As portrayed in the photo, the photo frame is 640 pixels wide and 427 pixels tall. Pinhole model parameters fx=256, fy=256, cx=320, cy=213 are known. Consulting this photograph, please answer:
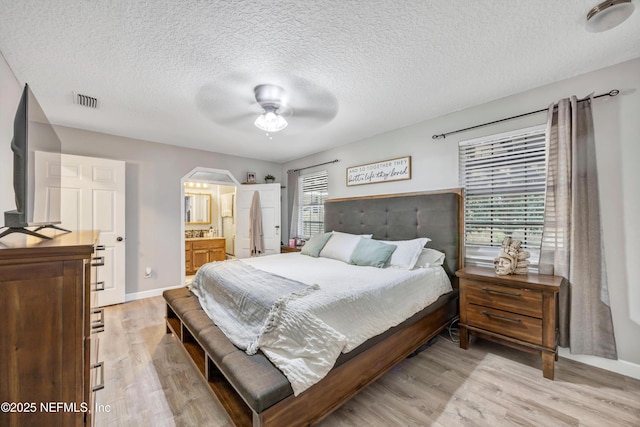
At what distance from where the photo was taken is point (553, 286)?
1913mm

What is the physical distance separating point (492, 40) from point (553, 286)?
1.83 m

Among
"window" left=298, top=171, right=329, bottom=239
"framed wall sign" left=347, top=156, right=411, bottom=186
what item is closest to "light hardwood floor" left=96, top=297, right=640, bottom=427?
"framed wall sign" left=347, top=156, right=411, bottom=186

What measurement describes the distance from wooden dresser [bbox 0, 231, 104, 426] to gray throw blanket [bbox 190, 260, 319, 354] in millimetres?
787

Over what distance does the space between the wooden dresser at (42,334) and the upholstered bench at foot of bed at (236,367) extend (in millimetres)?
A: 611

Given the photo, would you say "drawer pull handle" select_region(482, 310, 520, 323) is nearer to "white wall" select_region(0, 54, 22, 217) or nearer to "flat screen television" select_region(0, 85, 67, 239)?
"flat screen television" select_region(0, 85, 67, 239)

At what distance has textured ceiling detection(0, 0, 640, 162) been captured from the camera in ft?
4.89

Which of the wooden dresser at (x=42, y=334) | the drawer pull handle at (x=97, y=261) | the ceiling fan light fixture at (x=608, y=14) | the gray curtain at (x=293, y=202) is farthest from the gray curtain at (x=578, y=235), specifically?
the gray curtain at (x=293, y=202)

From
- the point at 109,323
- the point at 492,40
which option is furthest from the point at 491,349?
the point at 109,323

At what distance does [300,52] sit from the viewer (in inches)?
72.6

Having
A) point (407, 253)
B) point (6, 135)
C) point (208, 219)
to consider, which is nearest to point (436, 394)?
point (407, 253)

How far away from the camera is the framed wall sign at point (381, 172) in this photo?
11.0 ft

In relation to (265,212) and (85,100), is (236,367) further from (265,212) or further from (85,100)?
(265,212)

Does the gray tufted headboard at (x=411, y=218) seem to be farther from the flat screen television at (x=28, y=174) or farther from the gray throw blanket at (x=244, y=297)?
the flat screen television at (x=28, y=174)

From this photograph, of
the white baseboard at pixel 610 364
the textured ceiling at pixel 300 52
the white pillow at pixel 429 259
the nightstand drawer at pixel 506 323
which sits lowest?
the white baseboard at pixel 610 364
